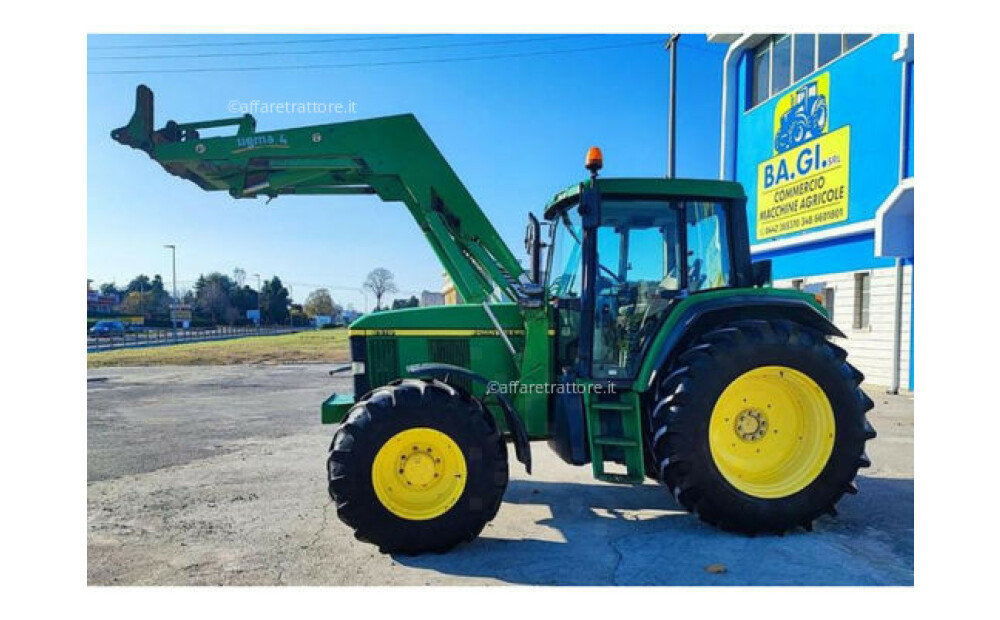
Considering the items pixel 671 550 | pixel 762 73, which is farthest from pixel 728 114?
pixel 671 550

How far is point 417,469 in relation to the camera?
3.71 m

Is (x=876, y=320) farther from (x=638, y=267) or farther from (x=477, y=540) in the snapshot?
(x=477, y=540)

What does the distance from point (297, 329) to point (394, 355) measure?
133ft

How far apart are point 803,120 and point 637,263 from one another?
331 inches

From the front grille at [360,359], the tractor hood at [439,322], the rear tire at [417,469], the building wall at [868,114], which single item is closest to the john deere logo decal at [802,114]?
the building wall at [868,114]

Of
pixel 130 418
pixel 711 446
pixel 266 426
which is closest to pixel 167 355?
pixel 130 418

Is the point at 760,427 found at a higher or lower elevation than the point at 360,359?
lower

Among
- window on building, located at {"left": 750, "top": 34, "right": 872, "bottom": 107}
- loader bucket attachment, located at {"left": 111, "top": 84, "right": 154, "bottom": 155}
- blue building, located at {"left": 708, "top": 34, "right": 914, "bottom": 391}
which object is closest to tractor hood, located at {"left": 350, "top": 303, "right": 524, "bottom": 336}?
loader bucket attachment, located at {"left": 111, "top": 84, "right": 154, "bottom": 155}

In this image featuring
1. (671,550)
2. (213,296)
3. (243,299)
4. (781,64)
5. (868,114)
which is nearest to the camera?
(671,550)

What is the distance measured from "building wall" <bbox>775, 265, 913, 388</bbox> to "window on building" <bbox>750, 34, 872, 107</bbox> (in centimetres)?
365

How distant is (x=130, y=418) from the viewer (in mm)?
8711

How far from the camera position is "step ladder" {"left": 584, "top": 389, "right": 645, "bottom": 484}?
156 inches

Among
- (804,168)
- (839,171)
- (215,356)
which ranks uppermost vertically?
(804,168)

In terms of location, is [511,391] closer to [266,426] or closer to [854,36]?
[266,426]
